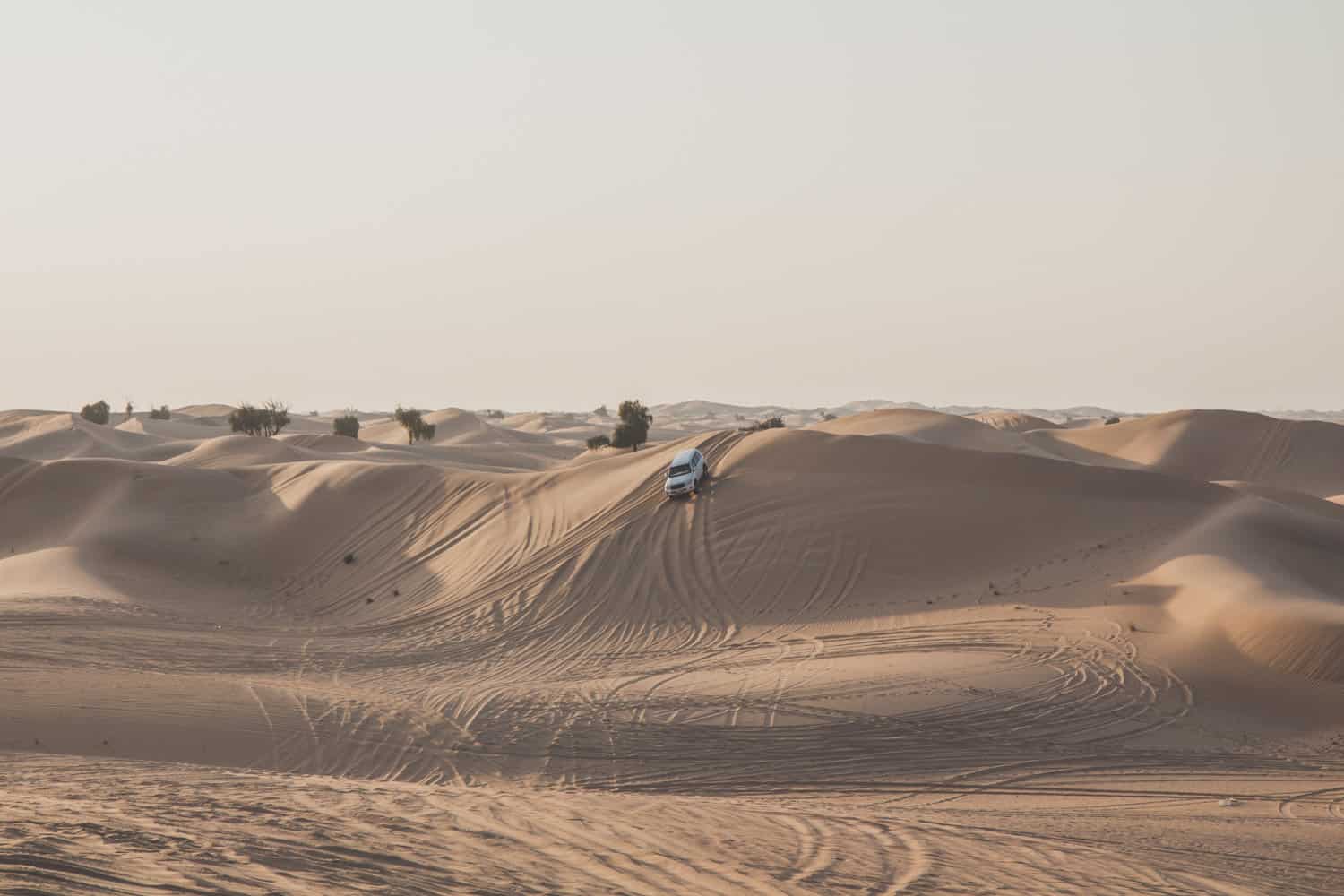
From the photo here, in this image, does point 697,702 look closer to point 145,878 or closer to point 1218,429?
point 145,878

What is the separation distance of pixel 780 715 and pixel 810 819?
6.01m

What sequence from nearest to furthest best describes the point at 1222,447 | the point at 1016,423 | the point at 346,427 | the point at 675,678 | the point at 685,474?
the point at 675,678
the point at 685,474
the point at 1222,447
the point at 1016,423
the point at 346,427

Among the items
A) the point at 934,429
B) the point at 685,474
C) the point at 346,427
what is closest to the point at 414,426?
the point at 346,427

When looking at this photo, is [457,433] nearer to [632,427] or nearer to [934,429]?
[632,427]

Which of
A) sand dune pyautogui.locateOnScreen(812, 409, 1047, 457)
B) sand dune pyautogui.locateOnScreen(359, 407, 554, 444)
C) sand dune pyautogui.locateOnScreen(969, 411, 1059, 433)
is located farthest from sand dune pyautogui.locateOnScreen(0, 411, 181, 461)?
sand dune pyautogui.locateOnScreen(969, 411, 1059, 433)

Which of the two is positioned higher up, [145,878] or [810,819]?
[145,878]

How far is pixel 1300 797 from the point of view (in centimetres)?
1483

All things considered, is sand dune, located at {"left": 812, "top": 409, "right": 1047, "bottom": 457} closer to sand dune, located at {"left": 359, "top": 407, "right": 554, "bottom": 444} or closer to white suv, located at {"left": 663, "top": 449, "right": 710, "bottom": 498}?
white suv, located at {"left": 663, "top": 449, "right": 710, "bottom": 498}

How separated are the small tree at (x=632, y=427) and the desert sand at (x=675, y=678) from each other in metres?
23.1

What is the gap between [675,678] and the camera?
20.7 m

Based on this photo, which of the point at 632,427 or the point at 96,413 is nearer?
the point at 632,427

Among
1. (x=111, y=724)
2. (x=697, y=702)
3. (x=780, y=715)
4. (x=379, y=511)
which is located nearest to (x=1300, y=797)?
(x=780, y=715)

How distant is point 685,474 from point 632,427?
29829 mm

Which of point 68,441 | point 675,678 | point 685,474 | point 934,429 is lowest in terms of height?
point 675,678
